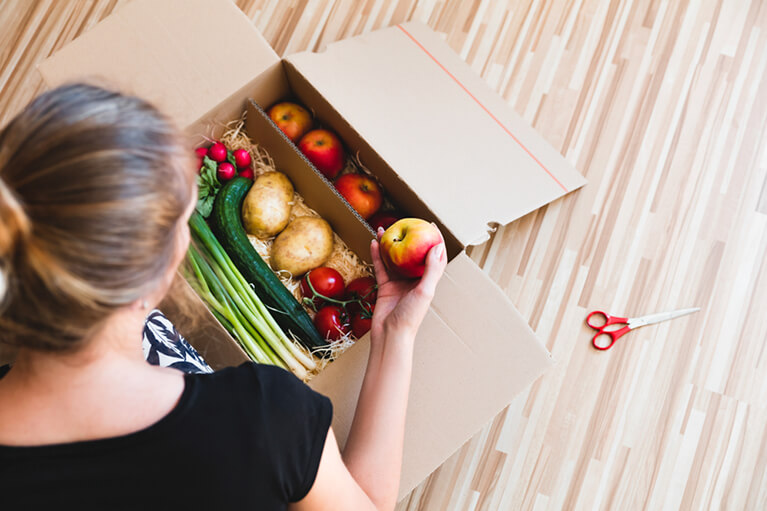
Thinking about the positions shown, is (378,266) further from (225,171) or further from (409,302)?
(225,171)

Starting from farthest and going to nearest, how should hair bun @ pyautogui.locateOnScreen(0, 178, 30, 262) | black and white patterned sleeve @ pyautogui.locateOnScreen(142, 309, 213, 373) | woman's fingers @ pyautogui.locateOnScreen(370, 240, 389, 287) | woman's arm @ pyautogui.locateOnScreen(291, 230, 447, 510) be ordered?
1. woman's fingers @ pyautogui.locateOnScreen(370, 240, 389, 287)
2. black and white patterned sleeve @ pyautogui.locateOnScreen(142, 309, 213, 373)
3. woman's arm @ pyautogui.locateOnScreen(291, 230, 447, 510)
4. hair bun @ pyautogui.locateOnScreen(0, 178, 30, 262)

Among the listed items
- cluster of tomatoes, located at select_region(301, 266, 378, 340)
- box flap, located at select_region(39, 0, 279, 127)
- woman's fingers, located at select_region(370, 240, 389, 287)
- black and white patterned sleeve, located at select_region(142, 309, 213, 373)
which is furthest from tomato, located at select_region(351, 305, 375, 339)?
box flap, located at select_region(39, 0, 279, 127)

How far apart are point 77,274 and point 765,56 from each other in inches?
75.6

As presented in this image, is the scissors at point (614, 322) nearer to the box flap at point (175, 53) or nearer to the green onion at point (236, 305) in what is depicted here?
the green onion at point (236, 305)

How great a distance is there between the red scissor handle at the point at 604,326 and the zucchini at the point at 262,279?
0.70 m

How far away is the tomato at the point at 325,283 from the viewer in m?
1.29

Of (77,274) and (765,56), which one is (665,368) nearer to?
(765,56)

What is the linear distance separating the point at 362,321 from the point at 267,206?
35 centimetres

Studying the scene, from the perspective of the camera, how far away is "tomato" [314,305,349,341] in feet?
4.15

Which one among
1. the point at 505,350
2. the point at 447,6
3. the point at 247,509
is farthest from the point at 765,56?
the point at 247,509

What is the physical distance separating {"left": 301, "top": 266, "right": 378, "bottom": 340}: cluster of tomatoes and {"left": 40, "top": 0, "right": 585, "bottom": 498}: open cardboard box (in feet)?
0.30

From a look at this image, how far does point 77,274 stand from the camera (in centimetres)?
55

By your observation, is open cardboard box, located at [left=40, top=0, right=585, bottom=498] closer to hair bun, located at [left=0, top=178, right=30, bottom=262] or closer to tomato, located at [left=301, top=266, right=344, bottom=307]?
tomato, located at [left=301, top=266, right=344, bottom=307]

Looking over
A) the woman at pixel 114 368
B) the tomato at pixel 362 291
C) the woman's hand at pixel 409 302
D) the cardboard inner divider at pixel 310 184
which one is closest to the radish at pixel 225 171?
the cardboard inner divider at pixel 310 184
